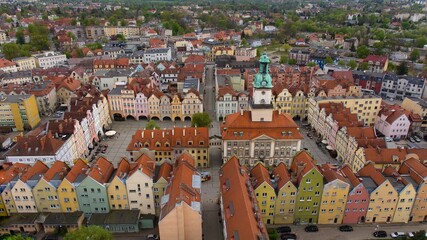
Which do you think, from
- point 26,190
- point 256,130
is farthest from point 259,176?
point 26,190

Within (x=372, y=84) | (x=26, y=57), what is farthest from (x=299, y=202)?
(x=26, y=57)

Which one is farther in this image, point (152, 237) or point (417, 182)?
point (417, 182)

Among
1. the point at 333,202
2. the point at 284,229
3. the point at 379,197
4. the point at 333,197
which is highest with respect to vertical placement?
the point at 333,197

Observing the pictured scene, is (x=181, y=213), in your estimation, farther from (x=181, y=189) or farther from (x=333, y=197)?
(x=333, y=197)

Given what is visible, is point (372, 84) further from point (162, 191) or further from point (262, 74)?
point (162, 191)

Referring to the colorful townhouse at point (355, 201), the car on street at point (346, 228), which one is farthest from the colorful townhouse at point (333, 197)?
the car on street at point (346, 228)

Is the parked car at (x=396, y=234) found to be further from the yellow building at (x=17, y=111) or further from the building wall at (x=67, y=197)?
the yellow building at (x=17, y=111)

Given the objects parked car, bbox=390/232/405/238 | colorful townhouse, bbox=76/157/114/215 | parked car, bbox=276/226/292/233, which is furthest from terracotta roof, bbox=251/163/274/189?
colorful townhouse, bbox=76/157/114/215
